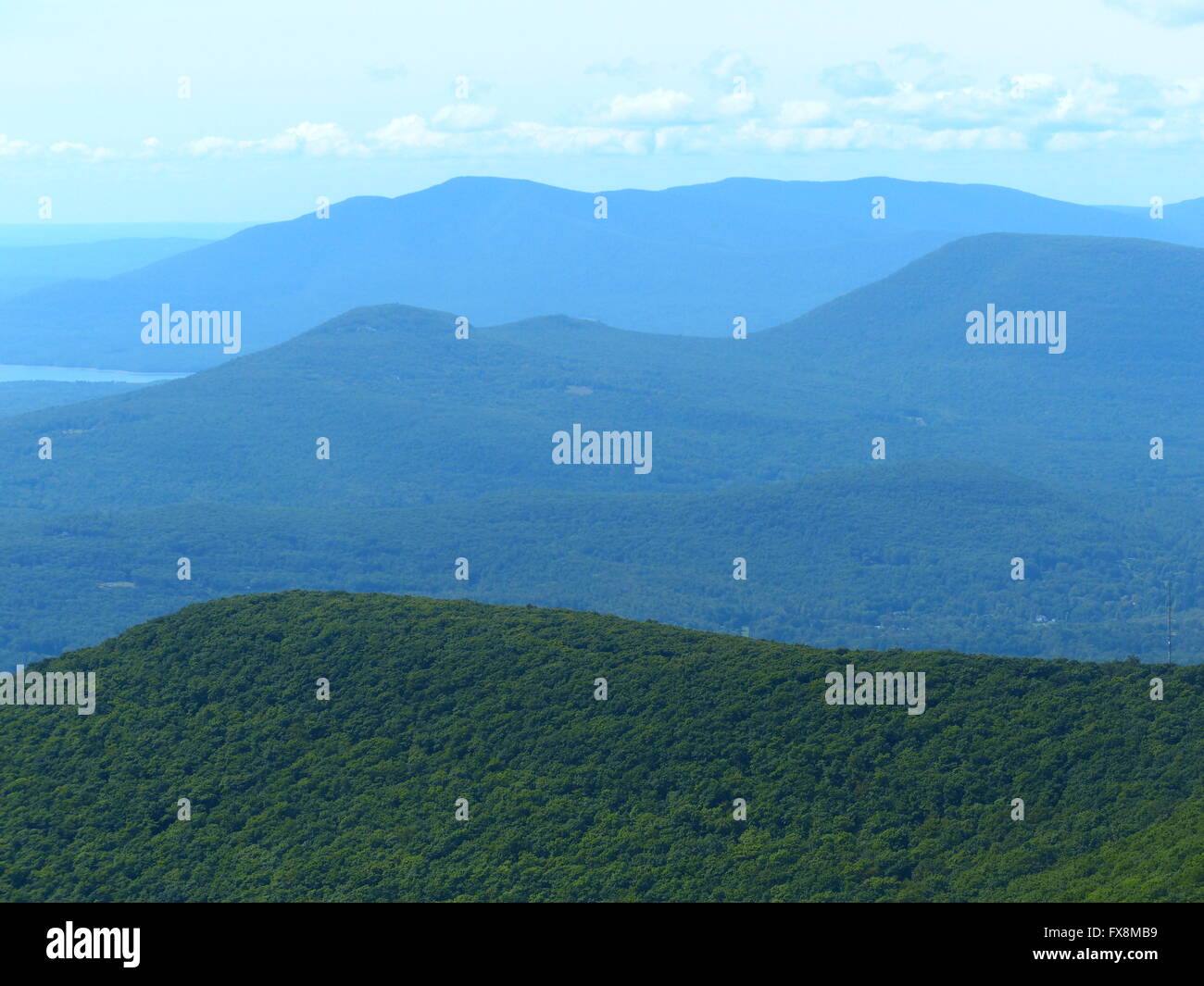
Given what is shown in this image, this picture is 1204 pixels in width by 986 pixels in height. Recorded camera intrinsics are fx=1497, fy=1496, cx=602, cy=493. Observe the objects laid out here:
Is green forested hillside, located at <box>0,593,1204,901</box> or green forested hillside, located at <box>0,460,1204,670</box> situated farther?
green forested hillside, located at <box>0,460,1204,670</box>

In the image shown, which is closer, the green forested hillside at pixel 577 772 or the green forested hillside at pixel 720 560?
the green forested hillside at pixel 577 772

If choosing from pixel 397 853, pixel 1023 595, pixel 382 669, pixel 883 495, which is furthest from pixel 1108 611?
pixel 397 853

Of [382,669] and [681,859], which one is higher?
[382,669]

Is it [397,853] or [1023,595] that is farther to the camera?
[1023,595]

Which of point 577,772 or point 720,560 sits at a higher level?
point 720,560

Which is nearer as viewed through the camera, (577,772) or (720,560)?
(577,772)
